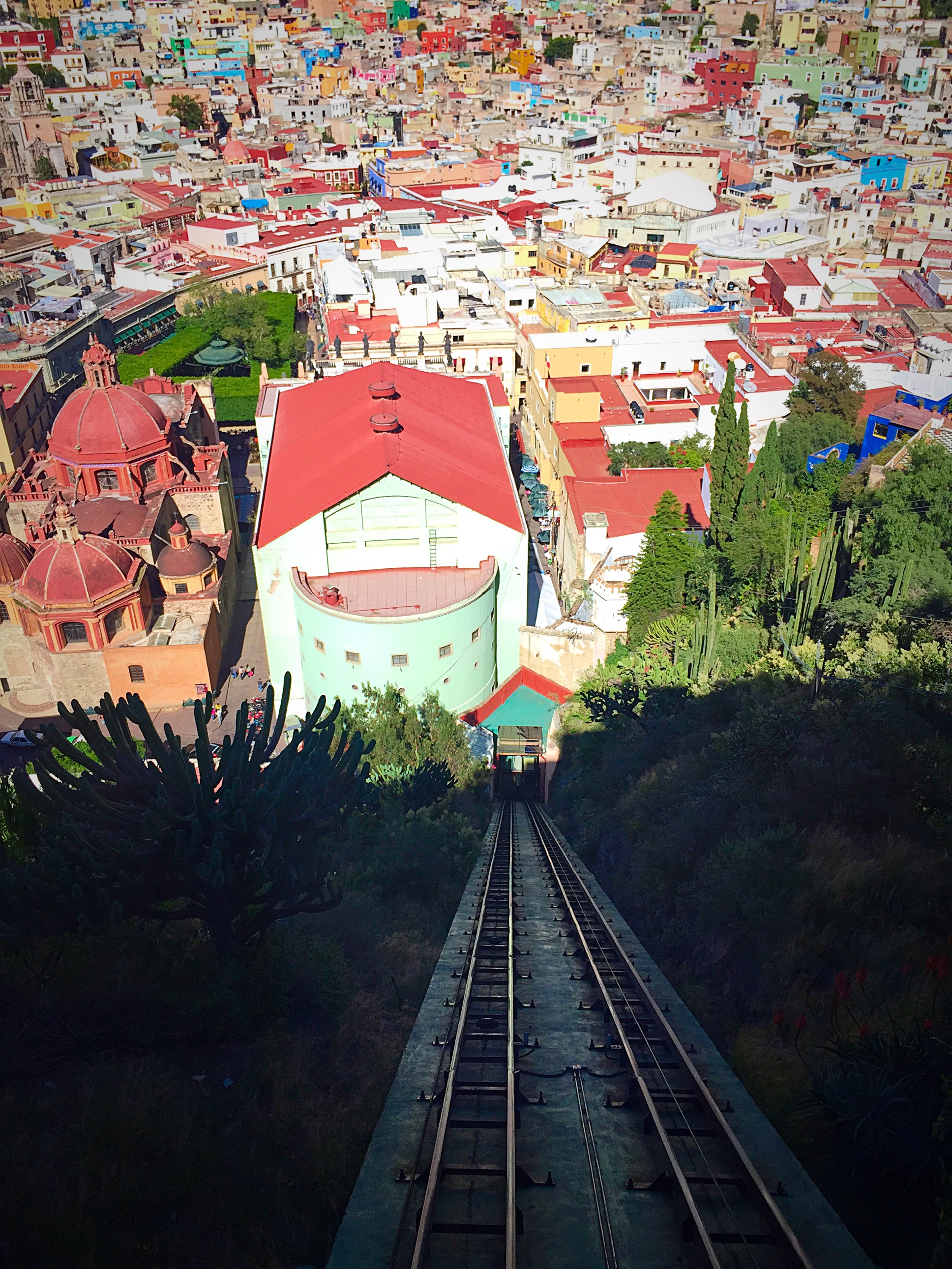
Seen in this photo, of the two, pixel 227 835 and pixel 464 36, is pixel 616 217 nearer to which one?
pixel 227 835

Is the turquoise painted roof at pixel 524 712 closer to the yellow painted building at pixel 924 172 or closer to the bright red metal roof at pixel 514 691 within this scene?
the bright red metal roof at pixel 514 691

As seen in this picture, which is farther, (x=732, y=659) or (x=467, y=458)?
(x=467, y=458)

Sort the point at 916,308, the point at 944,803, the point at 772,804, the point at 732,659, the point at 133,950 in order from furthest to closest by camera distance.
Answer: the point at 916,308 < the point at 732,659 < the point at 772,804 < the point at 944,803 < the point at 133,950

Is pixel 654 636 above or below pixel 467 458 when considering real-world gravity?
below

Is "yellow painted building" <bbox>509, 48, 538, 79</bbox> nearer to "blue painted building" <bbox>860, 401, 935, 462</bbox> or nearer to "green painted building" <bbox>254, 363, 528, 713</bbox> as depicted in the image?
"blue painted building" <bbox>860, 401, 935, 462</bbox>

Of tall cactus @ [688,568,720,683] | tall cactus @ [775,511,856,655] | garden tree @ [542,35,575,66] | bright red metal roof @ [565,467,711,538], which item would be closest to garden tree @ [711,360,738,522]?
bright red metal roof @ [565,467,711,538]

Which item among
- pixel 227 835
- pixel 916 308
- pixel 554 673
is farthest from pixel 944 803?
pixel 916 308

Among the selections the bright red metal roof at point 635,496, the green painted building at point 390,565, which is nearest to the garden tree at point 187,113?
the bright red metal roof at point 635,496
